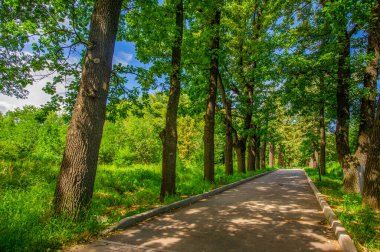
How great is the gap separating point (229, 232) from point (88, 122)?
3.75m

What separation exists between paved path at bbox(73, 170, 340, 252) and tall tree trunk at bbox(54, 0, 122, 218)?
1156mm

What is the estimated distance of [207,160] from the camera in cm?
1277

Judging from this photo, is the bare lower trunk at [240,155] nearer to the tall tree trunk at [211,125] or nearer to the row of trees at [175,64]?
the row of trees at [175,64]

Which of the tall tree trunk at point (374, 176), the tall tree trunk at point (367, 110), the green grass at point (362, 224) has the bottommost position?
the green grass at point (362, 224)

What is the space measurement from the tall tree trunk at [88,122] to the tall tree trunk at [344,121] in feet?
31.0

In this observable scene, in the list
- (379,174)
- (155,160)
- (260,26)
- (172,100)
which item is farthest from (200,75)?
(155,160)

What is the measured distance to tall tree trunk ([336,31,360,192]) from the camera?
10.6m

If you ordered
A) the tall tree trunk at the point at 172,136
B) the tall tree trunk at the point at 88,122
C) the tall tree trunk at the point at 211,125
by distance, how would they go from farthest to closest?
the tall tree trunk at the point at 211,125 < the tall tree trunk at the point at 172,136 < the tall tree trunk at the point at 88,122

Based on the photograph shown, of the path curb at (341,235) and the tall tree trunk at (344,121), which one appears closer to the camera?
the path curb at (341,235)

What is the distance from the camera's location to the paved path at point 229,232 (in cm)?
440

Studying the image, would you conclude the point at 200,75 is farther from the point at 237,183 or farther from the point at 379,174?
the point at 379,174

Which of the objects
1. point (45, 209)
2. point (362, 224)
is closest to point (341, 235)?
point (362, 224)

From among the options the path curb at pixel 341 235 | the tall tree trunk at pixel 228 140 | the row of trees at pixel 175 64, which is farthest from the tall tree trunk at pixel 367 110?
the tall tree trunk at pixel 228 140

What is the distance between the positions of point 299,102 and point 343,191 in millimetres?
4728
